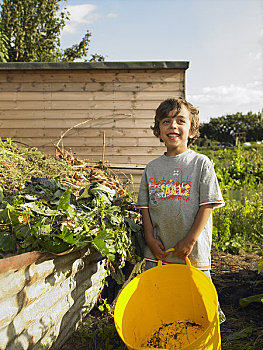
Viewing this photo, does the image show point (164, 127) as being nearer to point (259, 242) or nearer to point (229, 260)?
point (229, 260)

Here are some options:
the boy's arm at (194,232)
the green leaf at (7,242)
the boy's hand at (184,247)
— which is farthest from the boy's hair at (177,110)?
the green leaf at (7,242)

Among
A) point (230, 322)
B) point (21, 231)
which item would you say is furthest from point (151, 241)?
point (230, 322)

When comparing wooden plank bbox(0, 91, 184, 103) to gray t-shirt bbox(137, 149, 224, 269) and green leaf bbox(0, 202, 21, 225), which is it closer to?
gray t-shirt bbox(137, 149, 224, 269)

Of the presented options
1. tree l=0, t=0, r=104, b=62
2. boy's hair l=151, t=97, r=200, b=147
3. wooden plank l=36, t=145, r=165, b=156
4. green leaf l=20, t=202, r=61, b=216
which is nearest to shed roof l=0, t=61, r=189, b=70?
wooden plank l=36, t=145, r=165, b=156

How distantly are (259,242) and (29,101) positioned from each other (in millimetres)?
4661

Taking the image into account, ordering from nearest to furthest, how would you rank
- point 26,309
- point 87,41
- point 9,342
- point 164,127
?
1. point 9,342
2. point 26,309
3. point 164,127
4. point 87,41

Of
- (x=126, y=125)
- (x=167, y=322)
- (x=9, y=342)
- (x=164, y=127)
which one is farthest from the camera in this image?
(x=126, y=125)

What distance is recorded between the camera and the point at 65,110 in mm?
5918

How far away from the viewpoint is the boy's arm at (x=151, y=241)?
7.22ft

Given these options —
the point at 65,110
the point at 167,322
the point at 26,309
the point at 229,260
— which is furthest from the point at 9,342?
the point at 65,110

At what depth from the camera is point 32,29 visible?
1797 cm

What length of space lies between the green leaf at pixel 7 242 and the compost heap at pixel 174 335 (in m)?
1.05

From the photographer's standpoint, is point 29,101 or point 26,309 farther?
point 29,101

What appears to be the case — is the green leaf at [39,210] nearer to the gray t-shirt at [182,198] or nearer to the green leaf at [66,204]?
the green leaf at [66,204]
